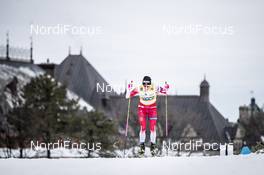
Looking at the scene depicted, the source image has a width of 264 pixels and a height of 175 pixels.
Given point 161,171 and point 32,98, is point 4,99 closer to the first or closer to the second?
point 32,98

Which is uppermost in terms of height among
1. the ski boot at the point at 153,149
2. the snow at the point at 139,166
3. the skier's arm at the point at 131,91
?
the skier's arm at the point at 131,91

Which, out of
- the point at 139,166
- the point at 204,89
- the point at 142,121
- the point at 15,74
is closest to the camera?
the point at 139,166

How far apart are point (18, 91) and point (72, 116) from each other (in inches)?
94.0

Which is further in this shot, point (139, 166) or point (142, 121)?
point (142, 121)

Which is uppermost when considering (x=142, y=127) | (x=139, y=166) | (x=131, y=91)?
(x=131, y=91)

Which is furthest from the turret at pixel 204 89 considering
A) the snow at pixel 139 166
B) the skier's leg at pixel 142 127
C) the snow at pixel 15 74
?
the snow at pixel 15 74

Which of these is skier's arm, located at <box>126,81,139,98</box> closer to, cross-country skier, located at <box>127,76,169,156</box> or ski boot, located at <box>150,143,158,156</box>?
cross-country skier, located at <box>127,76,169,156</box>

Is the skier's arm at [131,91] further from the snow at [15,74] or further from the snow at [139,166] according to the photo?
the snow at [15,74]

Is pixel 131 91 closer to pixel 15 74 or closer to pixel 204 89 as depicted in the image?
pixel 204 89

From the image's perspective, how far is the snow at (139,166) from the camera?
6422 mm

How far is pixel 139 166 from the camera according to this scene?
6.54 meters

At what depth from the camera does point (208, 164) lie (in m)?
6.68

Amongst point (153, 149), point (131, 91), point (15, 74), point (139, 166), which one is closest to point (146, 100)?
point (131, 91)

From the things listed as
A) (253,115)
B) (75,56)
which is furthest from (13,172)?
(75,56)
